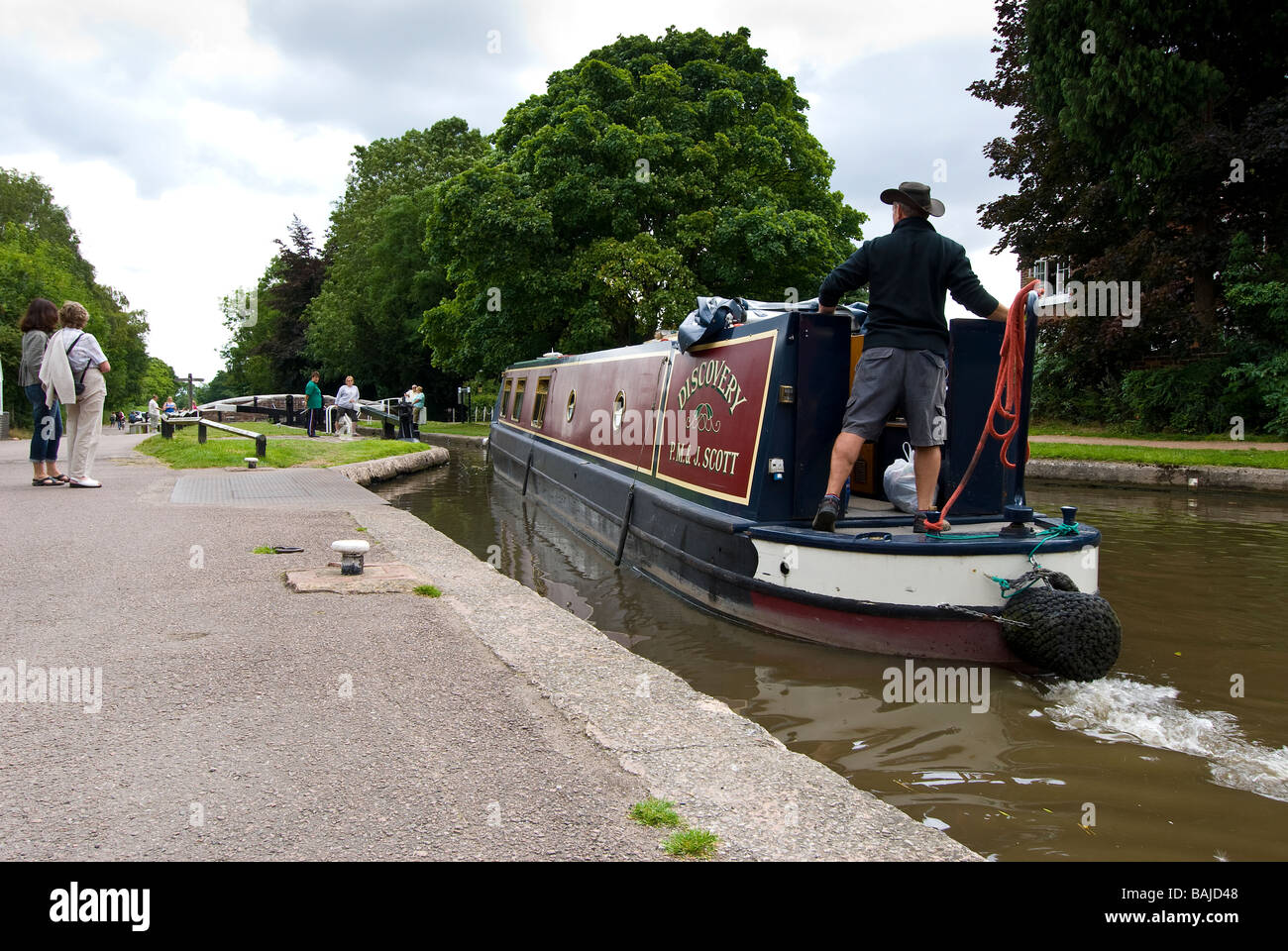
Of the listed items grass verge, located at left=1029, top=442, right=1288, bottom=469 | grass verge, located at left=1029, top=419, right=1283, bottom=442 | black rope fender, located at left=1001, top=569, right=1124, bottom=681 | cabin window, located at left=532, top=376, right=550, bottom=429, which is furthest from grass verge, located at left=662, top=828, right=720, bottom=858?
grass verge, located at left=1029, top=419, right=1283, bottom=442

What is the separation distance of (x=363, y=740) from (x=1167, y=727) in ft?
10.4

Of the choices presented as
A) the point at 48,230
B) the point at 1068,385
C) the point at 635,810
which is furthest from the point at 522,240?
the point at 48,230

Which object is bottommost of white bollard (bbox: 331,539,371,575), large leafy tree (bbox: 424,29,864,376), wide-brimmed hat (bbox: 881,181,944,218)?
white bollard (bbox: 331,539,371,575)

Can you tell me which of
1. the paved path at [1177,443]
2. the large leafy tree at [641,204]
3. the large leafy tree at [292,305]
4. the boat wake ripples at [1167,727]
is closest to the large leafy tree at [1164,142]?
the paved path at [1177,443]

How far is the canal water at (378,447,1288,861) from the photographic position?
2945 mm

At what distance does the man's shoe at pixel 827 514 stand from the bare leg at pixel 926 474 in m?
0.46

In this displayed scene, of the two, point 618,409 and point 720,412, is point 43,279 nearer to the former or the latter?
point 618,409

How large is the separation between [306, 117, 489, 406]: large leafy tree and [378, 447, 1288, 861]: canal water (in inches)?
1131

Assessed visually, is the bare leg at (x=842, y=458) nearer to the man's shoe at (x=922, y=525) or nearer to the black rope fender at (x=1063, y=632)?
the man's shoe at (x=922, y=525)

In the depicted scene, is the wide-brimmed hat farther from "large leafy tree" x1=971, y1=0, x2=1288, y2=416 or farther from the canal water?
"large leafy tree" x1=971, y1=0, x2=1288, y2=416

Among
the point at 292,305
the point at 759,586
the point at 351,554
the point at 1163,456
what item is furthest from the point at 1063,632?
the point at 292,305

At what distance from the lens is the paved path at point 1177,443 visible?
14.2 m
